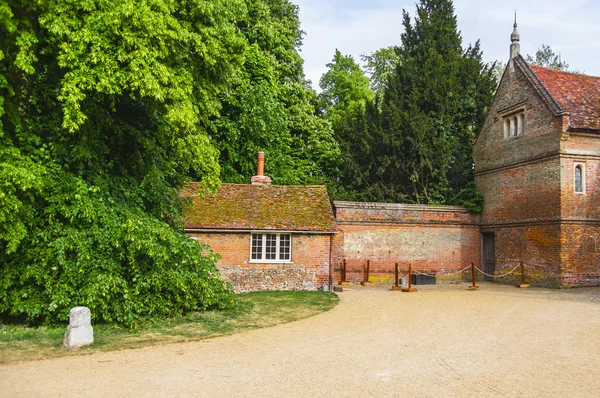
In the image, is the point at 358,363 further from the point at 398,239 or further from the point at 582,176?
the point at 582,176

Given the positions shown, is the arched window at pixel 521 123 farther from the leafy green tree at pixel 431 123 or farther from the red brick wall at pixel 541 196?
the leafy green tree at pixel 431 123

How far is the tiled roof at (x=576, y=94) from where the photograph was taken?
74.8 feet

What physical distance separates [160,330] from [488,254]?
20310 millimetres

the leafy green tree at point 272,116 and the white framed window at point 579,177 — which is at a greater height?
the leafy green tree at point 272,116

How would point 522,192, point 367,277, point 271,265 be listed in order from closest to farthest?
point 271,265
point 522,192
point 367,277

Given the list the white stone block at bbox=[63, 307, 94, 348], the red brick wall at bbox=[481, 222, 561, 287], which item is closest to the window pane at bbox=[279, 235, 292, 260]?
the white stone block at bbox=[63, 307, 94, 348]

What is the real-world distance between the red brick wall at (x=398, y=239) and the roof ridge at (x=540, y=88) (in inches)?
276

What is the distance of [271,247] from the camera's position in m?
20.7

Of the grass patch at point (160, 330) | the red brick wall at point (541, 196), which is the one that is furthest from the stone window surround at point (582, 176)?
the grass patch at point (160, 330)

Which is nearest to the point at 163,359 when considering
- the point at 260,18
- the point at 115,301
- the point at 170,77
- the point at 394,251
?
the point at 115,301

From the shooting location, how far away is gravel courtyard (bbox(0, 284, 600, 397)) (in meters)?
7.43

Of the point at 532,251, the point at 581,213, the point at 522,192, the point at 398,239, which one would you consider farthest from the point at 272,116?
the point at 581,213

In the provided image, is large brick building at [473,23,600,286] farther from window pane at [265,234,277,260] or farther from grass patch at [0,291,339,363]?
window pane at [265,234,277,260]

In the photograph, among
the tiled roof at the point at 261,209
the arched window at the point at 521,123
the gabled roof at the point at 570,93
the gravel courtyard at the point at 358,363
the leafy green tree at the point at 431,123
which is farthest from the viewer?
the leafy green tree at the point at 431,123
